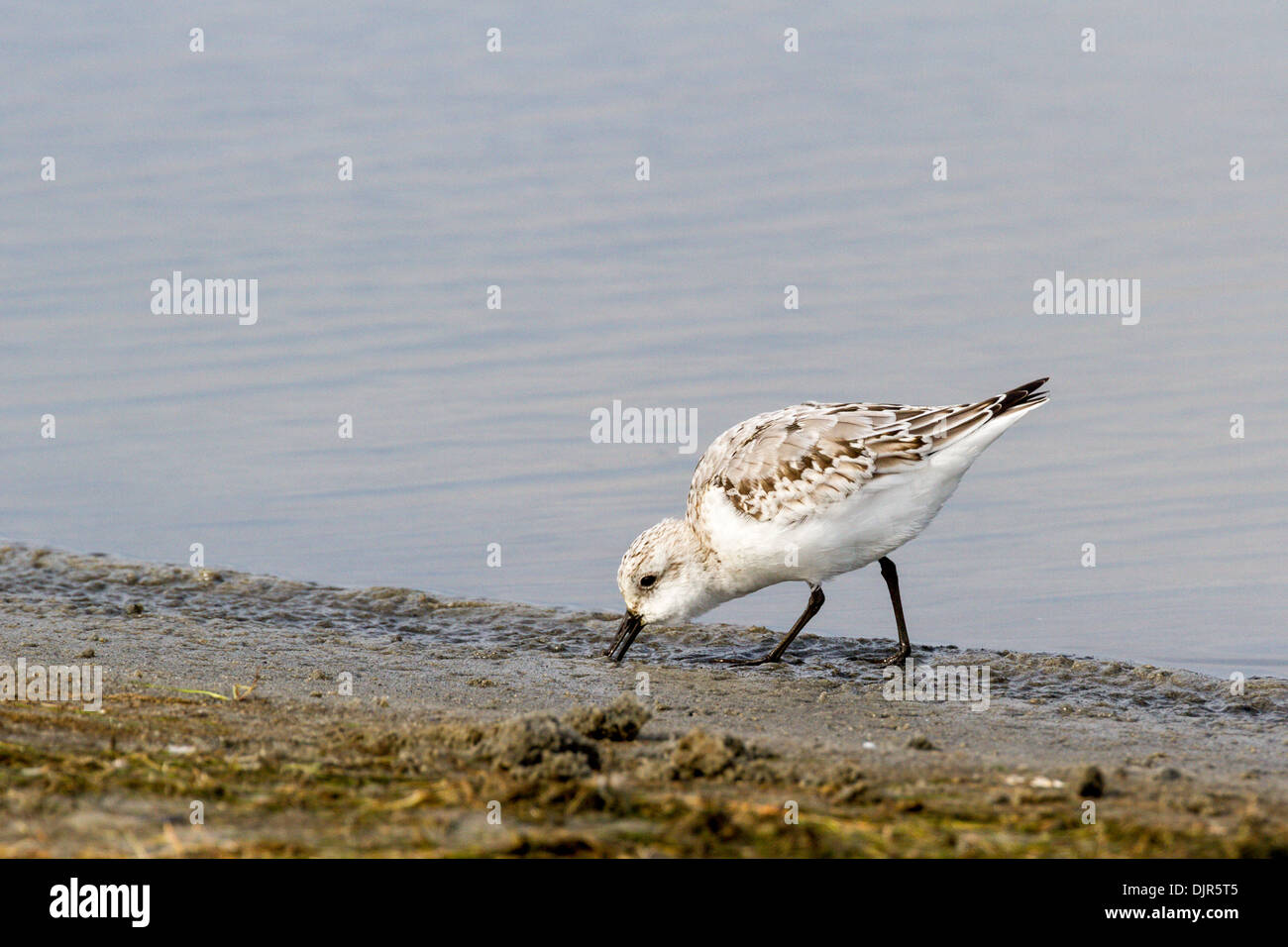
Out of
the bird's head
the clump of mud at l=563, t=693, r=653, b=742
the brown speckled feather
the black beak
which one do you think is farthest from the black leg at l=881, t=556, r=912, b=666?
the clump of mud at l=563, t=693, r=653, b=742

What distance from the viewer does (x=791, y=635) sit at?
29.7ft

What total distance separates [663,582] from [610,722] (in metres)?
2.89

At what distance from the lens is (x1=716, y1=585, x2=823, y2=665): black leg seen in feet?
29.6

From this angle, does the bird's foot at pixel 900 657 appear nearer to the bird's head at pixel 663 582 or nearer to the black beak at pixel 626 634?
the bird's head at pixel 663 582

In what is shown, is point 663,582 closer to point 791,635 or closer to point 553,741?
point 791,635

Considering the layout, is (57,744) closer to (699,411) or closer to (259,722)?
(259,722)

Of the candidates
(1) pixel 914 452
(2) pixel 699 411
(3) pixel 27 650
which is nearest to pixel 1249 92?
(2) pixel 699 411

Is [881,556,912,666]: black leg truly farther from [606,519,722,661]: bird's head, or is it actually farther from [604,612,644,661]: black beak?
[604,612,644,661]: black beak

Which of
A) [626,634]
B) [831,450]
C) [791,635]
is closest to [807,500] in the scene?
[831,450]

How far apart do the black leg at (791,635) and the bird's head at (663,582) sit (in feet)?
1.28

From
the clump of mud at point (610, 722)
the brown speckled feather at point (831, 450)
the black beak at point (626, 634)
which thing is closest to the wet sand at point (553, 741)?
the clump of mud at point (610, 722)

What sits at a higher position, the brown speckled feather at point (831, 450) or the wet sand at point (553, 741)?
the brown speckled feather at point (831, 450)

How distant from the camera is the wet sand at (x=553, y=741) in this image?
464 centimetres
